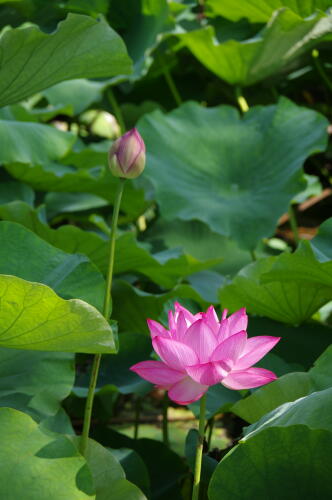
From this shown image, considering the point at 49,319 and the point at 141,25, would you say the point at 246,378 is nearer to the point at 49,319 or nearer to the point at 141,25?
the point at 49,319

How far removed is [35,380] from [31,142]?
2.36 ft

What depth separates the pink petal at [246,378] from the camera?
2.80 feet

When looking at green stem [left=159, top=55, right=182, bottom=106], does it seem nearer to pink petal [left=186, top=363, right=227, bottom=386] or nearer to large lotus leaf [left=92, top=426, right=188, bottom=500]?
large lotus leaf [left=92, top=426, right=188, bottom=500]

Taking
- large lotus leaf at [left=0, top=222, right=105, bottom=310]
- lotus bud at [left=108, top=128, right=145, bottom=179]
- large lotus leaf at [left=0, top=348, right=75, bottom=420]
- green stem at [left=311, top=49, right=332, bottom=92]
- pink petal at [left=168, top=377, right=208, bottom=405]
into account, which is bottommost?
green stem at [left=311, top=49, right=332, bottom=92]

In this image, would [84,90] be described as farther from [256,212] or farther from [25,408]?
[25,408]

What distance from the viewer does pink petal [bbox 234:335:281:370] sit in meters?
0.86

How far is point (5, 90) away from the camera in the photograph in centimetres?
138

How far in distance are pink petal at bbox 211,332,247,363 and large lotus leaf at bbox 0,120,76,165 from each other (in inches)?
34.8

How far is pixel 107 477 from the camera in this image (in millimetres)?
967

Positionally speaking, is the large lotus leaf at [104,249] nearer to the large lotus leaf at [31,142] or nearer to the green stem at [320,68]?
the large lotus leaf at [31,142]

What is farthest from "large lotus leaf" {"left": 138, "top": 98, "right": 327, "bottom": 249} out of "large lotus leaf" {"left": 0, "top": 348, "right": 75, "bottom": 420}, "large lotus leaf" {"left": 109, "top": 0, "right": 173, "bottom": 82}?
"large lotus leaf" {"left": 0, "top": 348, "right": 75, "bottom": 420}

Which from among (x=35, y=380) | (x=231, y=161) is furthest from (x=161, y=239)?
(x=35, y=380)

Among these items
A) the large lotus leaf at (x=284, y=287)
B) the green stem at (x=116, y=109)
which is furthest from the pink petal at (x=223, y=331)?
the green stem at (x=116, y=109)

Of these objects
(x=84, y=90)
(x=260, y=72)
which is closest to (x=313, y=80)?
(x=260, y=72)
